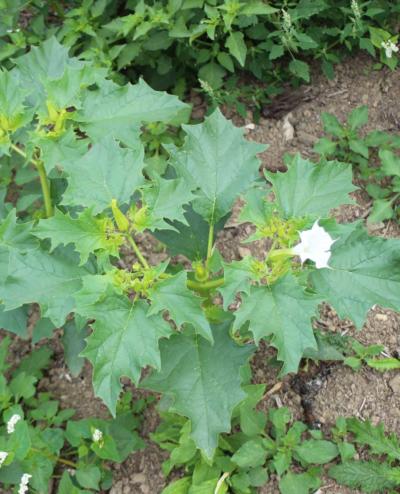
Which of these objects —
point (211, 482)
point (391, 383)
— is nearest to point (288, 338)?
point (211, 482)

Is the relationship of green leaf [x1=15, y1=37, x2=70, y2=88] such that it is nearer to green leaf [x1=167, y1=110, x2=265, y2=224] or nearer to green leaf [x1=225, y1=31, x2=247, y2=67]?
green leaf [x1=167, y1=110, x2=265, y2=224]

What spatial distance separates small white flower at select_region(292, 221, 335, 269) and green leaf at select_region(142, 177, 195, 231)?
0.40 metres

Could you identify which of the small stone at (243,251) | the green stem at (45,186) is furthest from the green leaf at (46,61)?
the small stone at (243,251)

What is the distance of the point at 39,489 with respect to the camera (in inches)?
107

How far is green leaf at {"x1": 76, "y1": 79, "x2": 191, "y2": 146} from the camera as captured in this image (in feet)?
7.52

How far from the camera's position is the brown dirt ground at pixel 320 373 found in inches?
115

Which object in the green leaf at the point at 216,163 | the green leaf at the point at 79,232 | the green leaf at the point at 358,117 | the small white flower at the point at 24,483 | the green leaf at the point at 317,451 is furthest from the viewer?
the green leaf at the point at 358,117

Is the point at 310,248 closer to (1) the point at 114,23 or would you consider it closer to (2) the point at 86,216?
(2) the point at 86,216

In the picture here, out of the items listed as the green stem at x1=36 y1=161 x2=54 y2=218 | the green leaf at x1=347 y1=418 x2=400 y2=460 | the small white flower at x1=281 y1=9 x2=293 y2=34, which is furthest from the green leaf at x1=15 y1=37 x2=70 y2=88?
the green leaf at x1=347 y1=418 x2=400 y2=460

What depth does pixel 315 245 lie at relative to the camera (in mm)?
1834

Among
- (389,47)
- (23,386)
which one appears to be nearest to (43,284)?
(23,386)

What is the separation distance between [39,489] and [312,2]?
9.46ft

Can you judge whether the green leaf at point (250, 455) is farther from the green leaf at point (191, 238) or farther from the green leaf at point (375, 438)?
the green leaf at point (191, 238)

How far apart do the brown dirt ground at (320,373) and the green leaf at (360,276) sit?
1103 mm
